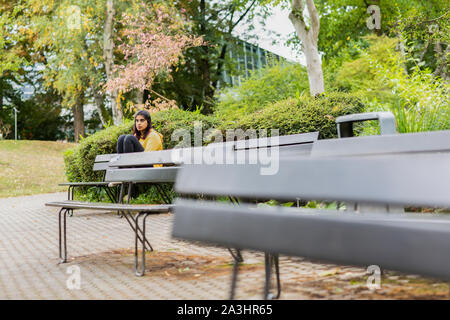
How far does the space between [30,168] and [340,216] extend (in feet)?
76.6

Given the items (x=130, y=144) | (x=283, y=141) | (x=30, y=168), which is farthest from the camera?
(x=30, y=168)

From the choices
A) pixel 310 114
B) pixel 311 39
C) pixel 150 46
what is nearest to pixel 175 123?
pixel 310 114

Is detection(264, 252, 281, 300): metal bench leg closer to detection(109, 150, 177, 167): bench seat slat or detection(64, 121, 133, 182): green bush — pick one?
detection(109, 150, 177, 167): bench seat slat

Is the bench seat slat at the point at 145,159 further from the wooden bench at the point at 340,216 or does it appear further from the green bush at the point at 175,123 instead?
the green bush at the point at 175,123

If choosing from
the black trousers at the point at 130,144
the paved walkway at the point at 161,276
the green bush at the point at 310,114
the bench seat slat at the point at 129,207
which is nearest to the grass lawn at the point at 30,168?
the black trousers at the point at 130,144

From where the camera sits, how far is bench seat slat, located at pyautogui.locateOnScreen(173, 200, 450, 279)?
1.19 metres

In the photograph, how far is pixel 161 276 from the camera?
417cm

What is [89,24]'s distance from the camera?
18594 millimetres

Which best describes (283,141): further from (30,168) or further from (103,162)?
(30,168)

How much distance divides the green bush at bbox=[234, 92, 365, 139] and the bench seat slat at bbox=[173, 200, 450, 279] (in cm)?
567

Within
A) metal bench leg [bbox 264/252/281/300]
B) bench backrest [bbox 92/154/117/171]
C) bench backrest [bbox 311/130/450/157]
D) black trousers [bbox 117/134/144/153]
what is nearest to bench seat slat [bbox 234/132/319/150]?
metal bench leg [bbox 264/252/281/300]
